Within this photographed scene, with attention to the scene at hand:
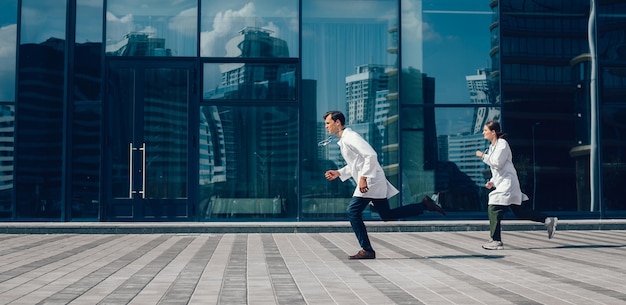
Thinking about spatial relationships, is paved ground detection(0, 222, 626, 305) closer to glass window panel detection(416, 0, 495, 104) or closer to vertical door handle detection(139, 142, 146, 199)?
vertical door handle detection(139, 142, 146, 199)

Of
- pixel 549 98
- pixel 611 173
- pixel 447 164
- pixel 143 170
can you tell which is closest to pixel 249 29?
pixel 143 170

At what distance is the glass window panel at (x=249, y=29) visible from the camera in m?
16.3

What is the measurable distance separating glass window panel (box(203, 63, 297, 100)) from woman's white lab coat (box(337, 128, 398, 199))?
6.45 metres

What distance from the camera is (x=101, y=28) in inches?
635

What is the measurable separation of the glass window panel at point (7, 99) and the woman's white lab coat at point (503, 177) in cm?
922

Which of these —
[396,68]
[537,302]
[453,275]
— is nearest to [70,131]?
[396,68]

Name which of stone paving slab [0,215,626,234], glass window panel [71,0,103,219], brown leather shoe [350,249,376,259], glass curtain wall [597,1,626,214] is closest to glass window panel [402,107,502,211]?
stone paving slab [0,215,626,234]

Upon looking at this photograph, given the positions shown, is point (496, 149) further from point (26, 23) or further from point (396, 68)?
point (26, 23)

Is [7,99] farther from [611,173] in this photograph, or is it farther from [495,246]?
[611,173]

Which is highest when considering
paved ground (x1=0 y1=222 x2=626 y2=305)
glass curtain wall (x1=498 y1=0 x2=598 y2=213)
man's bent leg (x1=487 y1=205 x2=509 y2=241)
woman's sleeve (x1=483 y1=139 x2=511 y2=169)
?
glass curtain wall (x1=498 y1=0 x2=598 y2=213)

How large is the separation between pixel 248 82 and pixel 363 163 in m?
6.92

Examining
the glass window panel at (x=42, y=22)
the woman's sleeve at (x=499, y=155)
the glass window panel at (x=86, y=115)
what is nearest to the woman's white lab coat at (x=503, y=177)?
the woman's sleeve at (x=499, y=155)

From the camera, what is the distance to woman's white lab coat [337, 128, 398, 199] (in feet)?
31.9

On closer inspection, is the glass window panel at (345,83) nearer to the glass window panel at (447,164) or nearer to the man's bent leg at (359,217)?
the glass window panel at (447,164)
